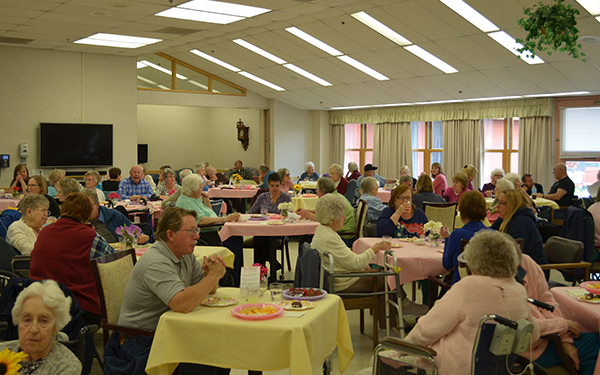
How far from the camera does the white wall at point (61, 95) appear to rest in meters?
13.2

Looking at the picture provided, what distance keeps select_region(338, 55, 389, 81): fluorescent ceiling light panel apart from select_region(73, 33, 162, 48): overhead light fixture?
4.09 m

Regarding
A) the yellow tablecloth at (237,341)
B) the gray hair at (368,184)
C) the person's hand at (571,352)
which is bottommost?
the person's hand at (571,352)

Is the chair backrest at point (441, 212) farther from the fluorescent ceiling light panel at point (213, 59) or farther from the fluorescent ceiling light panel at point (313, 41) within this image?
the fluorescent ceiling light panel at point (213, 59)

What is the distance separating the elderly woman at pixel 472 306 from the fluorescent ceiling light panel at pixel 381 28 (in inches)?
339

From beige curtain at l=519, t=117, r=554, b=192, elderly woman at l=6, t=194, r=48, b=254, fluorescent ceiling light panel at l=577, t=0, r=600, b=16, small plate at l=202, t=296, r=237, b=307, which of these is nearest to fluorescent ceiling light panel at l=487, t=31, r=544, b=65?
fluorescent ceiling light panel at l=577, t=0, r=600, b=16

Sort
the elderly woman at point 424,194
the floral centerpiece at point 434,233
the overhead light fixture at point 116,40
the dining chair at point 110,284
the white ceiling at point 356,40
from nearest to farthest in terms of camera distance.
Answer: the dining chair at point 110,284 → the floral centerpiece at point 434,233 → the elderly woman at point 424,194 → the white ceiling at point 356,40 → the overhead light fixture at point 116,40

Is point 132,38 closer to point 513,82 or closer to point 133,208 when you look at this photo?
point 133,208

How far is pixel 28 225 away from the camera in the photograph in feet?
16.6

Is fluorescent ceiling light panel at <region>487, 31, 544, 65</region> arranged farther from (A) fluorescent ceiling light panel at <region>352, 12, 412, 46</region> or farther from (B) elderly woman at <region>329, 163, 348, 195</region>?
(B) elderly woman at <region>329, 163, 348, 195</region>

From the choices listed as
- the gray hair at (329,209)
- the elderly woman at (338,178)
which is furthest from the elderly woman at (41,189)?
the elderly woman at (338,178)

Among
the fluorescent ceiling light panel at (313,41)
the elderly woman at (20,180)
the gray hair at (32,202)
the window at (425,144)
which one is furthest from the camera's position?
the window at (425,144)

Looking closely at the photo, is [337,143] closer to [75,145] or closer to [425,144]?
[425,144]

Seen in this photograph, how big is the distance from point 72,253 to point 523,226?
3482 millimetres

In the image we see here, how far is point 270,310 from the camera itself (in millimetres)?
3053
